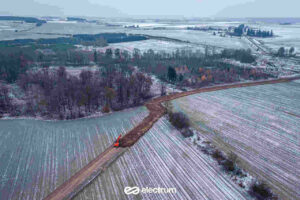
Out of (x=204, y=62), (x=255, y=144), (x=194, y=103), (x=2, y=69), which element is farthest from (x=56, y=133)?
(x=204, y=62)

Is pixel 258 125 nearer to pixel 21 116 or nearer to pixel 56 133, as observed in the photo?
pixel 56 133

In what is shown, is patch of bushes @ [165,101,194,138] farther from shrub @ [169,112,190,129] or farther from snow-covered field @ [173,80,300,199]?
snow-covered field @ [173,80,300,199]

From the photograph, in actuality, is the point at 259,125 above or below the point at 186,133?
above

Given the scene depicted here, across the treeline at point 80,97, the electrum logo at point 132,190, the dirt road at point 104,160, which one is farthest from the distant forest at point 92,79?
the electrum logo at point 132,190

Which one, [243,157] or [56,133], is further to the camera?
[56,133]

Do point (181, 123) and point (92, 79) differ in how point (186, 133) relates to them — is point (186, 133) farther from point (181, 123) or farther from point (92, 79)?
point (92, 79)

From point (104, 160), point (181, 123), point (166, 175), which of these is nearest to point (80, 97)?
point (104, 160)
